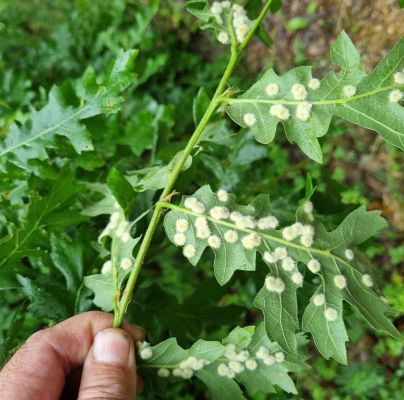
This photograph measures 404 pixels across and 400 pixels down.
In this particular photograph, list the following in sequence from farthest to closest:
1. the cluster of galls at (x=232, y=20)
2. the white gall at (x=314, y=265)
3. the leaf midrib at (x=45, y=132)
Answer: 1. the leaf midrib at (x=45, y=132)
2. the cluster of galls at (x=232, y=20)
3. the white gall at (x=314, y=265)

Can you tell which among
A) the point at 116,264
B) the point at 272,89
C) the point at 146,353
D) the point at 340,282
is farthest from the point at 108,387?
the point at 272,89

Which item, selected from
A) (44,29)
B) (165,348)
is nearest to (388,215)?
(165,348)

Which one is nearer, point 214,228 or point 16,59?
point 214,228

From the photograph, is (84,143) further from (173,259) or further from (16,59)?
(16,59)

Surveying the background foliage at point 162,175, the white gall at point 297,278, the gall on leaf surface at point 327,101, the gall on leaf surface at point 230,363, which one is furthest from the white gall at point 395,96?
the gall on leaf surface at point 230,363

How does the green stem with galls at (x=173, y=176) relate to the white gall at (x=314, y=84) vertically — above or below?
below

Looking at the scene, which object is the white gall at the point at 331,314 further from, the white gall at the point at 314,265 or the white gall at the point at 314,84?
the white gall at the point at 314,84

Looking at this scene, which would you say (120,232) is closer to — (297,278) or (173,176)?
(173,176)
